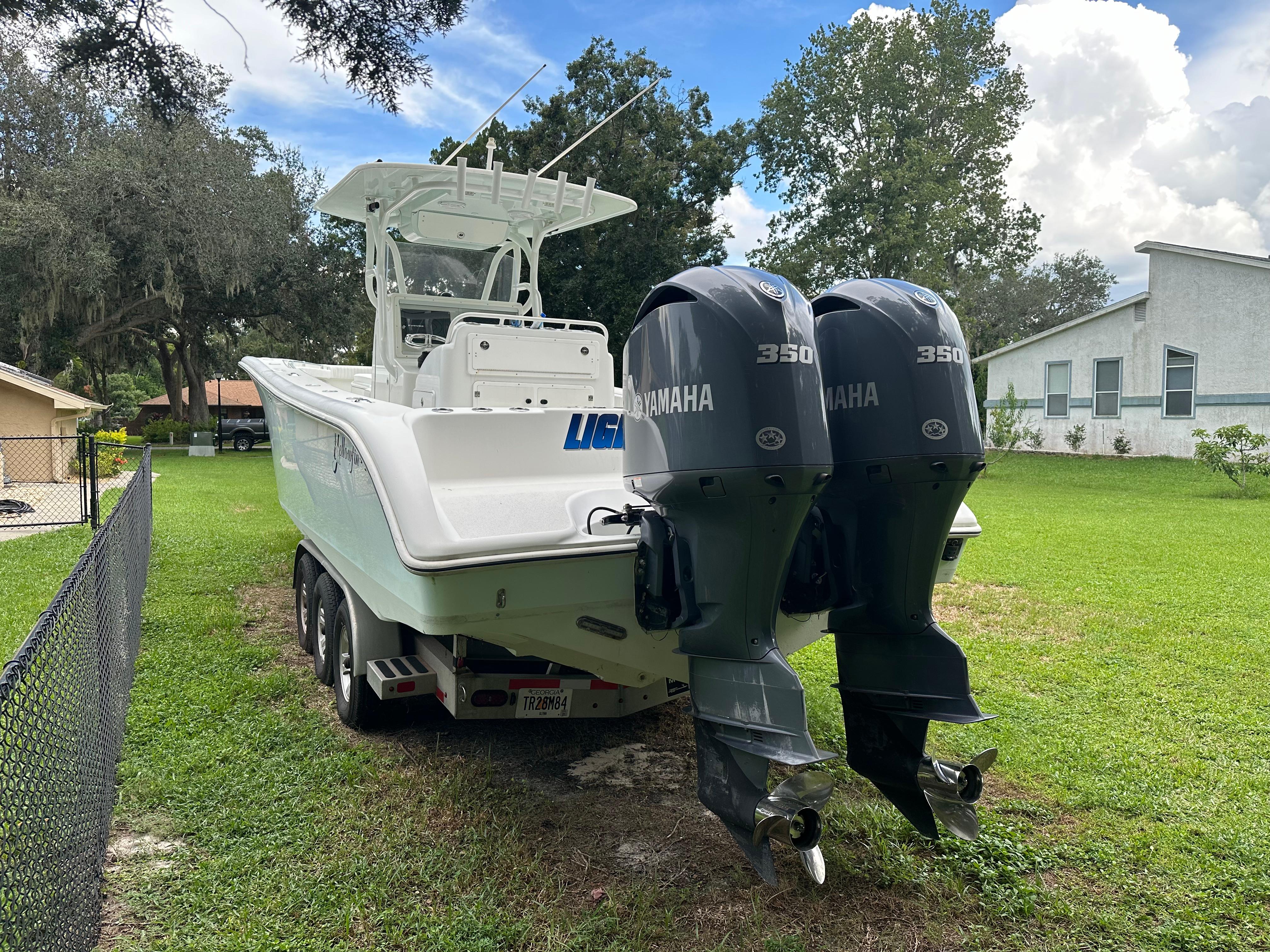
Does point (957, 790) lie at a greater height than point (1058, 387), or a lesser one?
lesser

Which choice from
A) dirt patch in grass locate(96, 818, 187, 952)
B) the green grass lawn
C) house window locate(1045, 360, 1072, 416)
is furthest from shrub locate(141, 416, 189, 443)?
dirt patch in grass locate(96, 818, 187, 952)

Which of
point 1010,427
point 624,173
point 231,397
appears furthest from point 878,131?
point 231,397

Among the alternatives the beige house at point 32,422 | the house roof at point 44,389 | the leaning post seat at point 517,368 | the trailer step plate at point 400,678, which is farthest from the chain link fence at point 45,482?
the trailer step plate at point 400,678

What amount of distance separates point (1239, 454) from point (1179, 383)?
5.16m

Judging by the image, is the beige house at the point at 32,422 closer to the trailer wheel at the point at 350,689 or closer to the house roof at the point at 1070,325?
the trailer wheel at the point at 350,689

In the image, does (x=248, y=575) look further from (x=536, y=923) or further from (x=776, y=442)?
(x=776, y=442)

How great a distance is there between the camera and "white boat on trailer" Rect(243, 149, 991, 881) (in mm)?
2736

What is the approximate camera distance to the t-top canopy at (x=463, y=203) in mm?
5090

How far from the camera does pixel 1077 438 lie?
71.9 ft

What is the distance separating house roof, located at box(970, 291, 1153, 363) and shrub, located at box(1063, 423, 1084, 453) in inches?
95.8

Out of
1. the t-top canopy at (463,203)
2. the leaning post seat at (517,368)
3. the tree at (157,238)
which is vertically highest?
the tree at (157,238)

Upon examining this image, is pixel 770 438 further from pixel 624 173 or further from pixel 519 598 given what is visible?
pixel 624 173

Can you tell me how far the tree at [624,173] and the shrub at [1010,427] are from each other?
32.6 ft

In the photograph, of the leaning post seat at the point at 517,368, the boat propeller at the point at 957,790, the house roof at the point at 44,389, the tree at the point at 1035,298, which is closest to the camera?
the boat propeller at the point at 957,790
